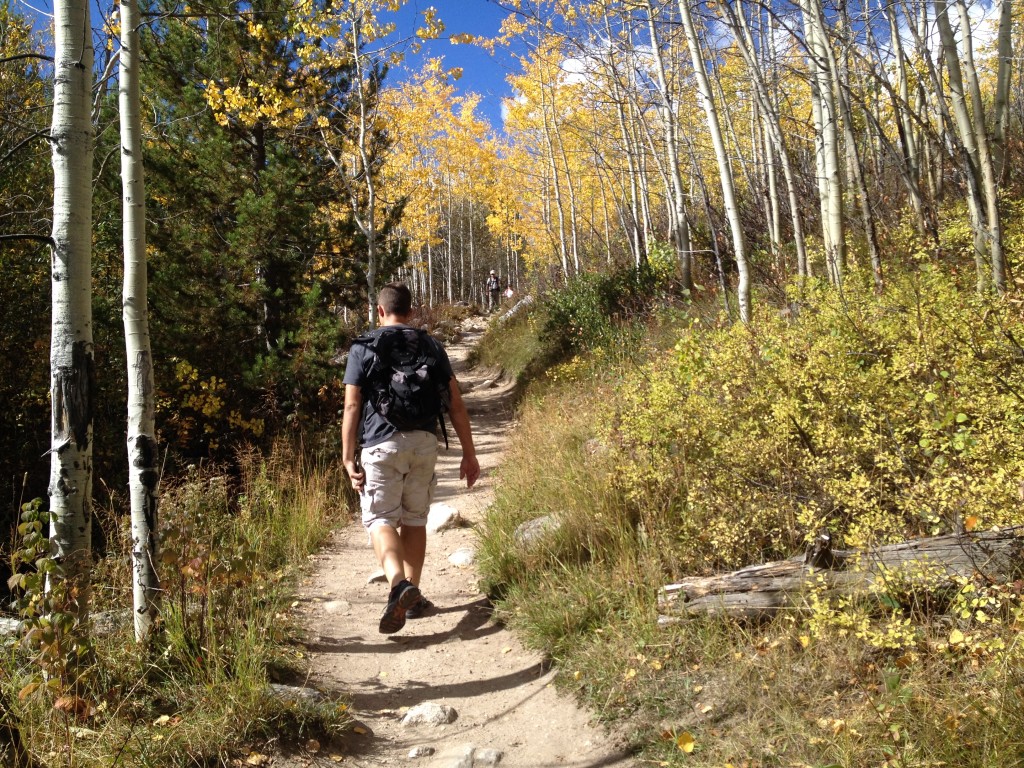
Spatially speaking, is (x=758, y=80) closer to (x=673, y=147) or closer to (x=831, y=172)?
(x=831, y=172)

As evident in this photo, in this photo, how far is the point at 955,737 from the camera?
6.59ft

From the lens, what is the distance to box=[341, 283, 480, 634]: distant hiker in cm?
357

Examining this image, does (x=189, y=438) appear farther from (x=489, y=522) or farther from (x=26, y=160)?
(x=489, y=522)

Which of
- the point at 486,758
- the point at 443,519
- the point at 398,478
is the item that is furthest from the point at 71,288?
the point at 443,519

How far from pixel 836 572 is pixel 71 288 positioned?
346 cm

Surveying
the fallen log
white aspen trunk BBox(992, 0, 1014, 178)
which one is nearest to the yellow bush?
the fallen log

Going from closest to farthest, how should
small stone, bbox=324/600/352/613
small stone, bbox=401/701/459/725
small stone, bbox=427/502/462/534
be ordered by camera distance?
small stone, bbox=401/701/459/725, small stone, bbox=324/600/352/613, small stone, bbox=427/502/462/534

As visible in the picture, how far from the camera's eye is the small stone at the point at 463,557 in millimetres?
4980

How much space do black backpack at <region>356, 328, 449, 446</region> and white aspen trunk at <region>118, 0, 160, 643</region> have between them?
103cm

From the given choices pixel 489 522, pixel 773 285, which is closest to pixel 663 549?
pixel 489 522

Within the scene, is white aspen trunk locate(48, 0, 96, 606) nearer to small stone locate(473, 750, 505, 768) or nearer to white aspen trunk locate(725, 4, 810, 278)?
small stone locate(473, 750, 505, 768)

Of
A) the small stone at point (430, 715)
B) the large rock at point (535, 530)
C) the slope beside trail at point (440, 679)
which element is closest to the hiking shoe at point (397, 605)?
the slope beside trail at point (440, 679)

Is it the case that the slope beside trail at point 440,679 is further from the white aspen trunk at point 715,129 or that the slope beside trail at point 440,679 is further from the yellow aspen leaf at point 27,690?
the white aspen trunk at point 715,129

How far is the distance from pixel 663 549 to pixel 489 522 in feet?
5.00
